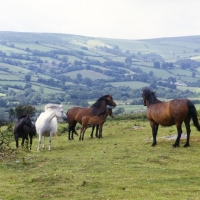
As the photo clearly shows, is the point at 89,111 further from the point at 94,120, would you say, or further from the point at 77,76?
the point at 77,76

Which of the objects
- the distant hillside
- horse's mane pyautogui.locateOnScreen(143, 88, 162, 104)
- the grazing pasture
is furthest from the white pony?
the distant hillside

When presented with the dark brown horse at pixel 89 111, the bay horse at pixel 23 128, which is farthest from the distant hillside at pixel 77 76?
the bay horse at pixel 23 128

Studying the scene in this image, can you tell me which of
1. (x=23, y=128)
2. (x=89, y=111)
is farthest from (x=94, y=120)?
(x=23, y=128)

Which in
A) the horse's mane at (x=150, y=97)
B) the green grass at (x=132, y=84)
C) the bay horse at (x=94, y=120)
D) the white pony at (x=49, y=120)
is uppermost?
the horse's mane at (x=150, y=97)

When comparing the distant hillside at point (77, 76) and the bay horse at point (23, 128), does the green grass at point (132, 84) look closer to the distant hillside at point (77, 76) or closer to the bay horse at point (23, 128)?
the distant hillside at point (77, 76)

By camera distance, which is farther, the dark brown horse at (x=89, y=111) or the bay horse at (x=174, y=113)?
the dark brown horse at (x=89, y=111)

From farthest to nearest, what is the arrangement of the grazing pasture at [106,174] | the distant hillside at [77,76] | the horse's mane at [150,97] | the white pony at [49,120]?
the distant hillside at [77,76] → the white pony at [49,120] → the horse's mane at [150,97] → the grazing pasture at [106,174]

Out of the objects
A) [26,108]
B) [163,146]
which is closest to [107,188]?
[163,146]

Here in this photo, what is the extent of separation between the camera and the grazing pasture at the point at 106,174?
1154 cm

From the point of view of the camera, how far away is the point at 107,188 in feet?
39.1

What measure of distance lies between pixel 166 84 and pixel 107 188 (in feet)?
390

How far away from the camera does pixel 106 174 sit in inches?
539

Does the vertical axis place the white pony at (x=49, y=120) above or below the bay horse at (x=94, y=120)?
above

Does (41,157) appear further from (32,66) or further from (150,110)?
(32,66)
